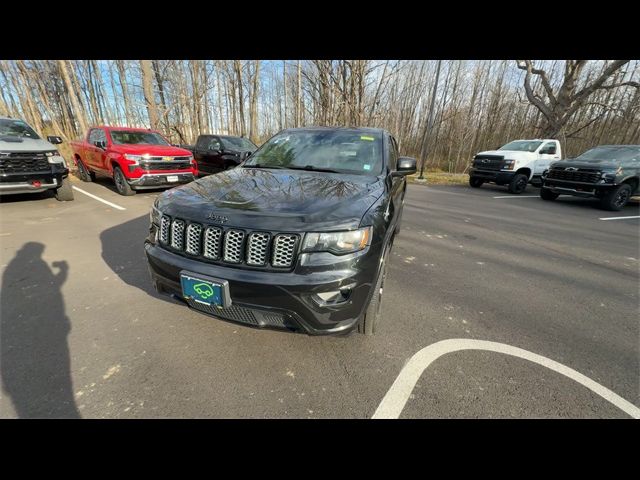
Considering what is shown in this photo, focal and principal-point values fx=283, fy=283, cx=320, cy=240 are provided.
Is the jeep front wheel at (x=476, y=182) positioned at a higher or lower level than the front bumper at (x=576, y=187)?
lower

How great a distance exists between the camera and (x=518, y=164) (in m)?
10.8

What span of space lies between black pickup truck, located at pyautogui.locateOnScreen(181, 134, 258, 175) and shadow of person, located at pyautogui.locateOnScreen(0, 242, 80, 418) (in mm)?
7085

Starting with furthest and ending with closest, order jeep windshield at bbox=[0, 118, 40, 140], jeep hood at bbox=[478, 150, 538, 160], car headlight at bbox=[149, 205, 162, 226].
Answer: jeep hood at bbox=[478, 150, 538, 160] < jeep windshield at bbox=[0, 118, 40, 140] < car headlight at bbox=[149, 205, 162, 226]

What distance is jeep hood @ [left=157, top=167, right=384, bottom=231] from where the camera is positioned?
1.82m

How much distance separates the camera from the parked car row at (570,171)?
8.21 meters

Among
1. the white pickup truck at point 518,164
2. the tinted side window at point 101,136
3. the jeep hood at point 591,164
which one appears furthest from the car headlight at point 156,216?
the white pickup truck at point 518,164

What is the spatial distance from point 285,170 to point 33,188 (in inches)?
255

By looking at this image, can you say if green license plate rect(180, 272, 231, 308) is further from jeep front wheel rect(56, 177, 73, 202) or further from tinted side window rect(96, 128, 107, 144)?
tinted side window rect(96, 128, 107, 144)

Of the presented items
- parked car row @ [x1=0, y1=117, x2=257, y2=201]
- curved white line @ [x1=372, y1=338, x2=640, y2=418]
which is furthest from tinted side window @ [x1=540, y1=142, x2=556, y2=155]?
curved white line @ [x1=372, y1=338, x2=640, y2=418]

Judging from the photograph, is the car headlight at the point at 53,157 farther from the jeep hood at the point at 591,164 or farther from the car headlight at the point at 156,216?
the jeep hood at the point at 591,164

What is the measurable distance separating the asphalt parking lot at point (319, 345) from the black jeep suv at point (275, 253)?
448mm
